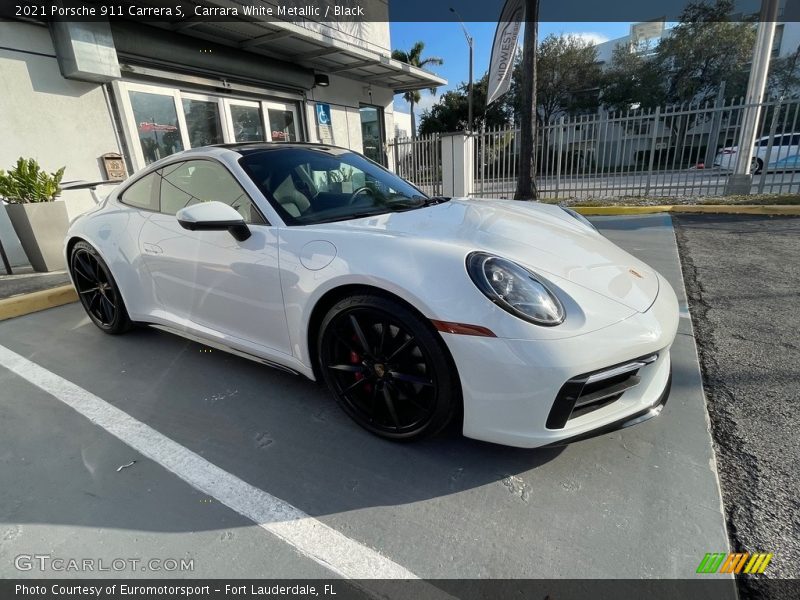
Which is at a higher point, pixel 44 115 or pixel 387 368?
pixel 44 115

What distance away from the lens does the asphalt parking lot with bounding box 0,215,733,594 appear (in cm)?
146

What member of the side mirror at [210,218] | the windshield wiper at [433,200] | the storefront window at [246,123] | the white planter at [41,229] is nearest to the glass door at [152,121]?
the storefront window at [246,123]

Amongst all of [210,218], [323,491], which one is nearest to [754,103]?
[210,218]

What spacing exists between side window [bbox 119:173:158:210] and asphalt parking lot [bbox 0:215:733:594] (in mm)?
1242

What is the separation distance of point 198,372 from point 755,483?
287 centimetres

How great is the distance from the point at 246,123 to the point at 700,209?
28.0ft

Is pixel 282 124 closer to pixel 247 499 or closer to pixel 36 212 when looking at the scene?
pixel 36 212

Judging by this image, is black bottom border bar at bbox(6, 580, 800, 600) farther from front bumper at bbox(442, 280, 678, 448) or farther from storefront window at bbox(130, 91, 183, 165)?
storefront window at bbox(130, 91, 183, 165)

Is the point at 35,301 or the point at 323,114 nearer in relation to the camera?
the point at 35,301

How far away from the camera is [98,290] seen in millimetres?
3307

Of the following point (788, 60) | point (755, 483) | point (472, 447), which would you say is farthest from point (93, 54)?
point (788, 60)

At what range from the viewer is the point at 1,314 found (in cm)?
383

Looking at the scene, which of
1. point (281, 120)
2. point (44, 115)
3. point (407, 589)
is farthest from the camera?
point (281, 120)

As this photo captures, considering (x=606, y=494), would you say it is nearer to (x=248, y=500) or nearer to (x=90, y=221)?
(x=248, y=500)
